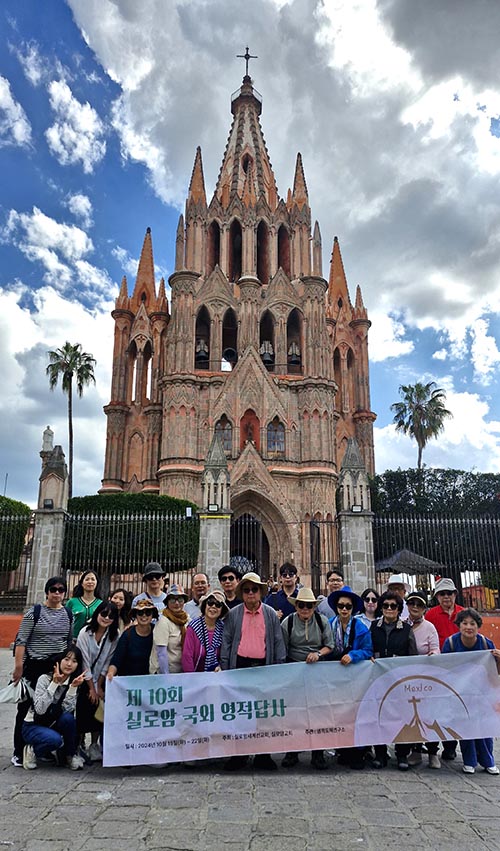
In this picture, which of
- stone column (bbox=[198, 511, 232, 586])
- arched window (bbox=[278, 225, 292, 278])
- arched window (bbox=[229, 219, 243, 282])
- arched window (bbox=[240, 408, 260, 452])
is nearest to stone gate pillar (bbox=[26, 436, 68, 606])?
stone column (bbox=[198, 511, 232, 586])

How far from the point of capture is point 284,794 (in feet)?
15.2

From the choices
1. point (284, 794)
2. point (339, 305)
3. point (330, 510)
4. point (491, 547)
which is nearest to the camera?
point (284, 794)

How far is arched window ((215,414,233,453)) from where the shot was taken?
30.6m

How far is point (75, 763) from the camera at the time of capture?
5.31 m

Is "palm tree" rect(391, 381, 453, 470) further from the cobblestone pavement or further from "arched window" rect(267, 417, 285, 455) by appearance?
Result: the cobblestone pavement

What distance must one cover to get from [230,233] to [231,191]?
3.33 m

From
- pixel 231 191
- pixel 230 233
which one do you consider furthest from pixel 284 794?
pixel 231 191

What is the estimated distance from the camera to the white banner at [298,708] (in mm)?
5402

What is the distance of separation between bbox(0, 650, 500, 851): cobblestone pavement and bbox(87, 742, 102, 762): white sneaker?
0.10 meters

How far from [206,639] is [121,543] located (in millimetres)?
12521

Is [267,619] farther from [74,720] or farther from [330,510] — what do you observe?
[330,510]

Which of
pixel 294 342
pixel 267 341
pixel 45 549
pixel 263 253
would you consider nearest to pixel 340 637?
pixel 45 549

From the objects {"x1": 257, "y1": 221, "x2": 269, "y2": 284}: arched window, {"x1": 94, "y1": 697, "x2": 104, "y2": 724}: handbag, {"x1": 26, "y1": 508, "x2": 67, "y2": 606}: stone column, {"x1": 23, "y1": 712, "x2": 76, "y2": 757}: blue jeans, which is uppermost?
{"x1": 257, "y1": 221, "x2": 269, "y2": 284}: arched window

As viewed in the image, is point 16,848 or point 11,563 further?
point 11,563
